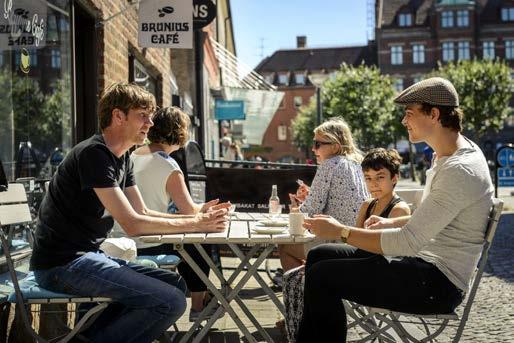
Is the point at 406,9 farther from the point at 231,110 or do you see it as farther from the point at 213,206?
the point at 213,206

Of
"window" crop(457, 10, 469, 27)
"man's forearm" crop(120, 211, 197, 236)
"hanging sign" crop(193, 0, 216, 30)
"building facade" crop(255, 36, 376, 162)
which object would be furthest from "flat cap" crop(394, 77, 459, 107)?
"building facade" crop(255, 36, 376, 162)

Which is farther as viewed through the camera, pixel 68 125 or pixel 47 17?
pixel 68 125

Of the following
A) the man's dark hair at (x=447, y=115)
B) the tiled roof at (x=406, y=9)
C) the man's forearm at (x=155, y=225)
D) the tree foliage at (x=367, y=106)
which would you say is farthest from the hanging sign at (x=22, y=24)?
the tiled roof at (x=406, y=9)

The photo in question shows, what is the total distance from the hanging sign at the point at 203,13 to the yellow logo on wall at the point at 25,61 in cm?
432

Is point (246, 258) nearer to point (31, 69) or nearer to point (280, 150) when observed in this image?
point (31, 69)

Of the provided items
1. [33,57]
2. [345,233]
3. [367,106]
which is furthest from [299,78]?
[345,233]

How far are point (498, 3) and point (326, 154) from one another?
68.9 metres

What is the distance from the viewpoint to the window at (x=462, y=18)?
66.2 m

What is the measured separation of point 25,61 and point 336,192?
2483mm

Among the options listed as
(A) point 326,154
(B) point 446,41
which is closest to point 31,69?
(A) point 326,154

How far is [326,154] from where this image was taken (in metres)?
5.23

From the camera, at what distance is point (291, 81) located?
8738cm

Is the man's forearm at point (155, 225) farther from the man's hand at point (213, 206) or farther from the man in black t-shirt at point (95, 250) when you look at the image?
the man's hand at point (213, 206)

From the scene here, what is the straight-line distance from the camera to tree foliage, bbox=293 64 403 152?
52.5 metres
